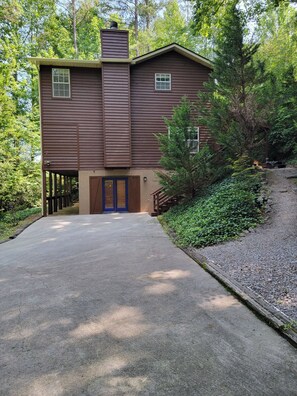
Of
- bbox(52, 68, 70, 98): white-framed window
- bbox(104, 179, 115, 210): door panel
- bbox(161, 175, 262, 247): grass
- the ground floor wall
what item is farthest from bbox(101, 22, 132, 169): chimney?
bbox(161, 175, 262, 247): grass

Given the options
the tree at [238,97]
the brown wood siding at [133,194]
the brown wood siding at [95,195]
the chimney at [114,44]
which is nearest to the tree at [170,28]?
the chimney at [114,44]

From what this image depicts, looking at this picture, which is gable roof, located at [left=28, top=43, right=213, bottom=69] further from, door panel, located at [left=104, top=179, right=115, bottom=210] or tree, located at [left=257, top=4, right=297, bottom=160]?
door panel, located at [left=104, top=179, right=115, bottom=210]

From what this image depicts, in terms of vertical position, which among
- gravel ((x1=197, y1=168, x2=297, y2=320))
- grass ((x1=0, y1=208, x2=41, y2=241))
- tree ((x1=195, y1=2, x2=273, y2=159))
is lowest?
grass ((x1=0, y1=208, x2=41, y2=241))

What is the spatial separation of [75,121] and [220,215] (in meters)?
9.41

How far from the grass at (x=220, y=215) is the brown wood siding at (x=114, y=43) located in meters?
8.73

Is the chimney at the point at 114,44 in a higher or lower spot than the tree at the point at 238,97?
higher

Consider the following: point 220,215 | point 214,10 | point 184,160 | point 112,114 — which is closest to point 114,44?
point 112,114

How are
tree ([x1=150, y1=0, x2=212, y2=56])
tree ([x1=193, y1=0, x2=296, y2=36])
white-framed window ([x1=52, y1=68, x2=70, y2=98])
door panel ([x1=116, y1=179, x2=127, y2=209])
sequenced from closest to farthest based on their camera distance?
tree ([x1=193, y1=0, x2=296, y2=36]), white-framed window ([x1=52, y1=68, x2=70, y2=98]), door panel ([x1=116, y1=179, x2=127, y2=209]), tree ([x1=150, y1=0, x2=212, y2=56])

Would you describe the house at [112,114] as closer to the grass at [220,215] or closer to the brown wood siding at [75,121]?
the brown wood siding at [75,121]

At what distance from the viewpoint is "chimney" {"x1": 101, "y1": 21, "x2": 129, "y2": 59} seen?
42.6 feet

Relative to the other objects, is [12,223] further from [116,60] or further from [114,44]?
[114,44]

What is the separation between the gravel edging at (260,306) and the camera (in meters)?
2.54

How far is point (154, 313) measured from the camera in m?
3.04

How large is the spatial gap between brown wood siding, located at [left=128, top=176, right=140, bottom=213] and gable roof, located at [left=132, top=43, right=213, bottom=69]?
584cm
